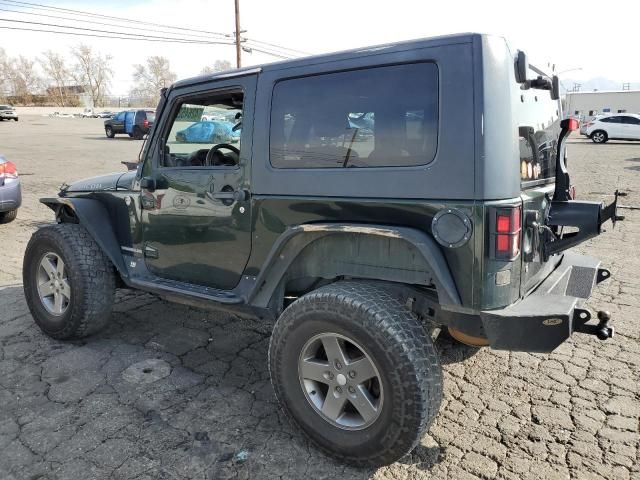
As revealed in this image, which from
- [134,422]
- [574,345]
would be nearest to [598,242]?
[574,345]

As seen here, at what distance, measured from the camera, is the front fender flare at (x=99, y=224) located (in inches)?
144

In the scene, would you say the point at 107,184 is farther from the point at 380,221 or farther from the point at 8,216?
the point at 8,216

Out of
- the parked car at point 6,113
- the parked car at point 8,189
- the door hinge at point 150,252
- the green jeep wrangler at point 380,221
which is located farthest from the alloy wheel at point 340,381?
the parked car at point 6,113

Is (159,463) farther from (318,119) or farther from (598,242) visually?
(598,242)

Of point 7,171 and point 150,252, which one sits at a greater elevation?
point 7,171

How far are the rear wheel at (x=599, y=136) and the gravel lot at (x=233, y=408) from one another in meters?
27.3

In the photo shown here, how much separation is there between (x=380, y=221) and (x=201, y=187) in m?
1.29

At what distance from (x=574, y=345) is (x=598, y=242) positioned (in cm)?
355

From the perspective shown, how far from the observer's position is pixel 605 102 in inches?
2259

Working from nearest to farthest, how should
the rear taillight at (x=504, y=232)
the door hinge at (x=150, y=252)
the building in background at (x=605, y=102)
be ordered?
the rear taillight at (x=504, y=232) < the door hinge at (x=150, y=252) < the building in background at (x=605, y=102)

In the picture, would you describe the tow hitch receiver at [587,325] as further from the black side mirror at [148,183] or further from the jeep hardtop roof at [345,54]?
the black side mirror at [148,183]

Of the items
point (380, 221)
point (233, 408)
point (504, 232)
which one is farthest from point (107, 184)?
point (504, 232)

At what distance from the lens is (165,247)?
11.3ft

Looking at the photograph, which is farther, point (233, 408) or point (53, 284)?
point (53, 284)
